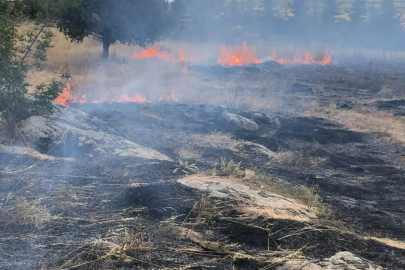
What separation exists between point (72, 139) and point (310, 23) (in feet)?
145

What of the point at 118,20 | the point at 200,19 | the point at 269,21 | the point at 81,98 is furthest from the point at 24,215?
the point at 269,21

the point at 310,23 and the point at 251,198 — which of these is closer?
the point at 251,198

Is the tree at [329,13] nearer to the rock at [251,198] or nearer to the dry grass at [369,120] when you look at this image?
the dry grass at [369,120]

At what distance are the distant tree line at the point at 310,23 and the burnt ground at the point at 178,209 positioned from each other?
32231 mm

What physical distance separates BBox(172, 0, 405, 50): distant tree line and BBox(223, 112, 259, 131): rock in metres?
30.4

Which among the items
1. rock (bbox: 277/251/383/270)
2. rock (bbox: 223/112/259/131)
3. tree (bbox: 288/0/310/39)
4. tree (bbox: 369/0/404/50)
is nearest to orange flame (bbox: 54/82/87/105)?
rock (bbox: 223/112/259/131)

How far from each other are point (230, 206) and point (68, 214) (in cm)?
161

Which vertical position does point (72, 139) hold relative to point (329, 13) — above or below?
below

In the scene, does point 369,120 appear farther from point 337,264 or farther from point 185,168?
point 337,264

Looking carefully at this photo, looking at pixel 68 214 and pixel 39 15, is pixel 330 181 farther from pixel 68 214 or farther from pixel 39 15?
pixel 39 15

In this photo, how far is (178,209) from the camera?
399 cm

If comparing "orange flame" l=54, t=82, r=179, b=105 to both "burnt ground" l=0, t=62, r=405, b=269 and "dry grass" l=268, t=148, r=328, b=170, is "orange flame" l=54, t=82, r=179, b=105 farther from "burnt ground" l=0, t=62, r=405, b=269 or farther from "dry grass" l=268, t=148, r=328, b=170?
"dry grass" l=268, t=148, r=328, b=170

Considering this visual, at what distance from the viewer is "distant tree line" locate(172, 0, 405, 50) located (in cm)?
4106

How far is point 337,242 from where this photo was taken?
3.50m
